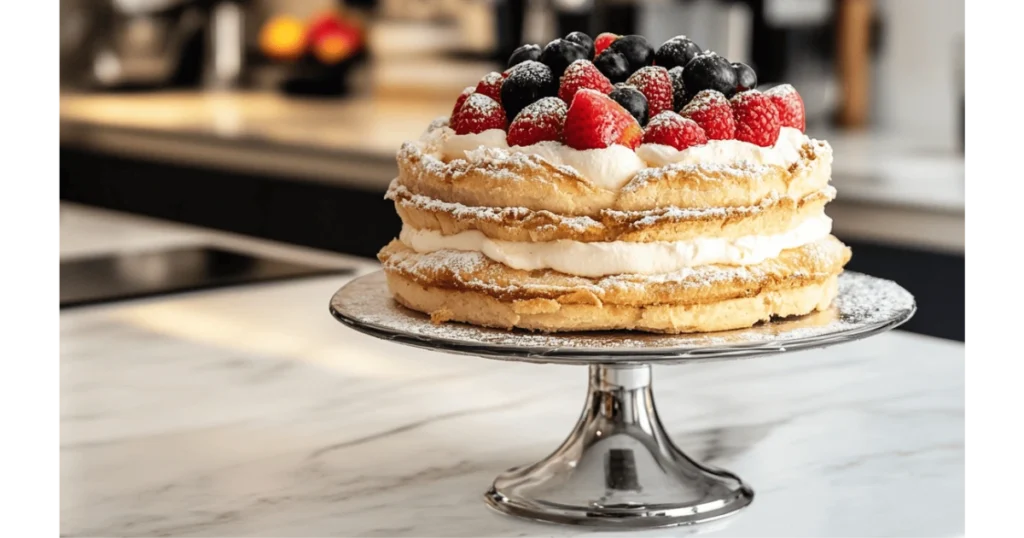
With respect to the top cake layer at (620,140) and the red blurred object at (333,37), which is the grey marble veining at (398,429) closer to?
the top cake layer at (620,140)

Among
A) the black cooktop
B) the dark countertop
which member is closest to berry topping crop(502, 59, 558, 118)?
the black cooktop

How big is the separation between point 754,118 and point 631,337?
21cm

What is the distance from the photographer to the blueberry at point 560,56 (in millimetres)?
1101

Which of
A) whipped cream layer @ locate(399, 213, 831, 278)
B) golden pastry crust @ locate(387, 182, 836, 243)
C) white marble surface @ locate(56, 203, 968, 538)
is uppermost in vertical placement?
golden pastry crust @ locate(387, 182, 836, 243)

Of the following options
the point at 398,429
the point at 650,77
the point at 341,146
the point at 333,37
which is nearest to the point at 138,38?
the point at 333,37

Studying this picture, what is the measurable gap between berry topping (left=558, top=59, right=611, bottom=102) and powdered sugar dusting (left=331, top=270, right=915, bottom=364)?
0.16m

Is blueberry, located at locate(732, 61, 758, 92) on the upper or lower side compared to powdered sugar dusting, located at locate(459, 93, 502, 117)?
upper

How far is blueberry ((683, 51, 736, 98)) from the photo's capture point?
1.06 m

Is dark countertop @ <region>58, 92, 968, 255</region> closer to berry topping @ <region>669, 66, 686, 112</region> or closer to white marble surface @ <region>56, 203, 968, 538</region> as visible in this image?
white marble surface @ <region>56, 203, 968, 538</region>

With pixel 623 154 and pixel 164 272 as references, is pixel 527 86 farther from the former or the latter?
pixel 164 272

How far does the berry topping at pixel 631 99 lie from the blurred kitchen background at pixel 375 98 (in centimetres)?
120

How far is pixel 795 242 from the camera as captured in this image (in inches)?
42.7
